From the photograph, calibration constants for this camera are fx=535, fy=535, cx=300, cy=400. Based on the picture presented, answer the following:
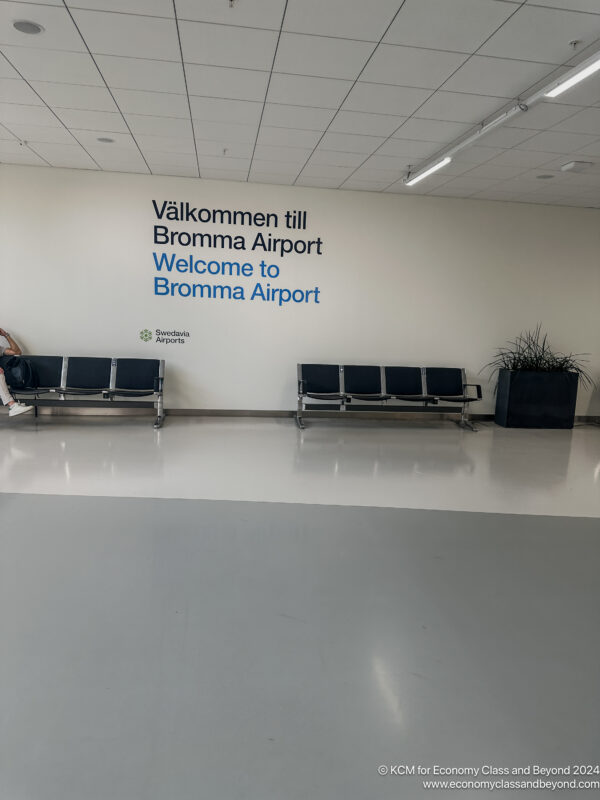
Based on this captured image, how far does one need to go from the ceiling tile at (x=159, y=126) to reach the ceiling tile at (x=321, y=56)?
151 cm

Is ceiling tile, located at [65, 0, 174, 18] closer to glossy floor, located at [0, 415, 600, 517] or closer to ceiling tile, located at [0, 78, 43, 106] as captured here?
ceiling tile, located at [0, 78, 43, 106]

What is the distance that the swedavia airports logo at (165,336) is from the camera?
708cm

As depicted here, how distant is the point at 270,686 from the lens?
1.83m

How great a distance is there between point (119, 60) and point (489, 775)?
4.66 meters

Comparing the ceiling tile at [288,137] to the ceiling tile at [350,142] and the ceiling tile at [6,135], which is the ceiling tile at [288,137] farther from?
the ceiling tile at [6,135]

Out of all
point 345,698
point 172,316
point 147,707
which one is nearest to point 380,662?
point 345,698

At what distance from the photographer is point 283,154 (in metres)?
5.84

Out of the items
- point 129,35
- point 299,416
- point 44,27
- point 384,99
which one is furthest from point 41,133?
point 299,416

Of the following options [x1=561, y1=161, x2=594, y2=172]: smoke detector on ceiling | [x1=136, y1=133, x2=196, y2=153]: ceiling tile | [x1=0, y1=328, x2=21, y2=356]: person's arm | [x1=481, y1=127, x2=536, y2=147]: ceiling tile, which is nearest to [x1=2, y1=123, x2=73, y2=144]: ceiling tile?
[x1=136, y1=133, x2=196, y2=153]: ceiling tile

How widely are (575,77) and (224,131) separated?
307cm

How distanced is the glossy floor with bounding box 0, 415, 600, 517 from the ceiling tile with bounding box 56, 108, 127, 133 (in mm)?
3134

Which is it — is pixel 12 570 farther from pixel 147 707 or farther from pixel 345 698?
pixel 345 698

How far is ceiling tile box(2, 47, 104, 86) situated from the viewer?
3838 millimetres

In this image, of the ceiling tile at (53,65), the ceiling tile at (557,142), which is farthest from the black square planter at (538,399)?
the ceiling tile at (53,65)
